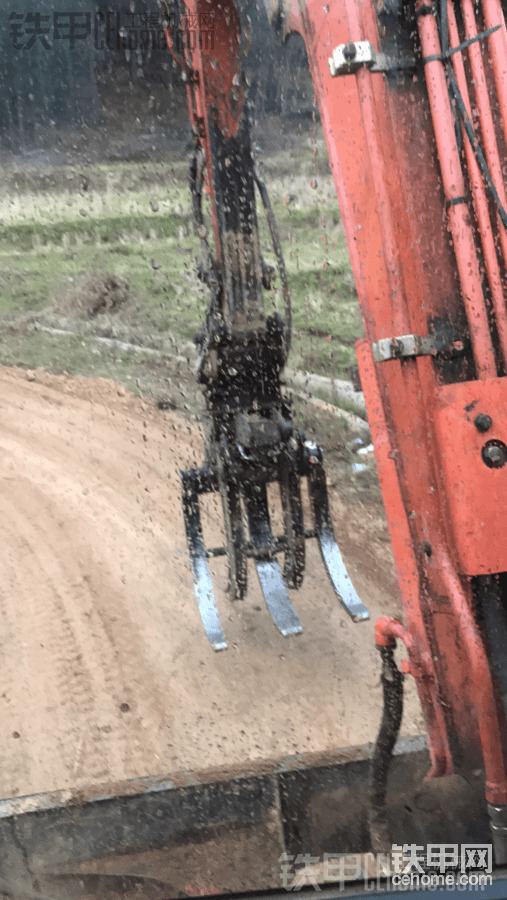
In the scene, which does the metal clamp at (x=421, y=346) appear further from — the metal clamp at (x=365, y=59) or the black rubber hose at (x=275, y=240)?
the black rubber hose at (x=275, y=240)

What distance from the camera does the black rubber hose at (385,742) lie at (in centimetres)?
151

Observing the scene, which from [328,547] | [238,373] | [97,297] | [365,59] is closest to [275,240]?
[238,373]

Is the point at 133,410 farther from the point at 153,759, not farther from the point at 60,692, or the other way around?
the point at 153,759

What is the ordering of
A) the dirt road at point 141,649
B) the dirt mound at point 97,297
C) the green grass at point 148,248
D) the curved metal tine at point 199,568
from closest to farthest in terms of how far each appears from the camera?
the dirt road at point 141,649
the curved metal tine at point 199,568
the green grass at point 148,248
the dirt mound at point 97,297

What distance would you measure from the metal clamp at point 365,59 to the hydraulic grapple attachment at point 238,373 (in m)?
1.04

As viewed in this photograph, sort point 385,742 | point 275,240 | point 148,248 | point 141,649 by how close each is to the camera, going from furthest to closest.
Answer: point 148,248, point 141,649, point 275,240, point 385,742

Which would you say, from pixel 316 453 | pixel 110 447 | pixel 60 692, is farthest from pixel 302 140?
pixel 60 692

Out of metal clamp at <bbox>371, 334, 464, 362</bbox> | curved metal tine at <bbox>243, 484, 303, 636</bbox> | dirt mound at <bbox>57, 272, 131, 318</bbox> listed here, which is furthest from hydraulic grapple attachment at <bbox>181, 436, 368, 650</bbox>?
dirt mound at <bbox>57, 272, 131, 318</bbox>

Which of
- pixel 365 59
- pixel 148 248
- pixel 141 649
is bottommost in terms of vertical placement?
pixel 141 649

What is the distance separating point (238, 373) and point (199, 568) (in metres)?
0.83

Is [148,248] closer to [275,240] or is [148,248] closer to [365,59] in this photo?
[275,240]

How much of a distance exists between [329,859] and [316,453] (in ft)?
4.66

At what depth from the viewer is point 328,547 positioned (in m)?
2.77

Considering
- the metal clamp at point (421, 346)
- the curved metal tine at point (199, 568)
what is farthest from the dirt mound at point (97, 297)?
the metal clamp at point (421, 346)
